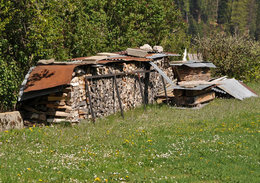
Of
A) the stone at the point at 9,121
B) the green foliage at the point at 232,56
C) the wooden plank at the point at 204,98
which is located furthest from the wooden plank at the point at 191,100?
the green foliage at the point at 232,56

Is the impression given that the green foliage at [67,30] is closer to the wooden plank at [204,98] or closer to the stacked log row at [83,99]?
the stacked log row at [83,99]

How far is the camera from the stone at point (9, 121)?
39.5ft

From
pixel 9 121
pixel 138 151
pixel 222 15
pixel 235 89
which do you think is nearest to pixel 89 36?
pixel 9 121

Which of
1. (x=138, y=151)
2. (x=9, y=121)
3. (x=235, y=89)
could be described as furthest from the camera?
(x=235, y=89)

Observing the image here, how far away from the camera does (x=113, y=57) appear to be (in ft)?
55.6

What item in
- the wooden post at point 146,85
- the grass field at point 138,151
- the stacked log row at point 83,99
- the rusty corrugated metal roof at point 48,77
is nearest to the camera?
the grass field at point 138,151

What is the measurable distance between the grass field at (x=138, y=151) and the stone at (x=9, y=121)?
787 millimetres

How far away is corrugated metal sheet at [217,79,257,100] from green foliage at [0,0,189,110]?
26.8 ft

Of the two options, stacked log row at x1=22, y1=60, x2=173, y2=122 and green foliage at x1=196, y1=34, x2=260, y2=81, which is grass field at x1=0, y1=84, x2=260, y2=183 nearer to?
stacked log row at x1=22, y1=60, x2=173, y2=122

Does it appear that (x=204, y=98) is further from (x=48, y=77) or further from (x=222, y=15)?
(x=222, y=15)

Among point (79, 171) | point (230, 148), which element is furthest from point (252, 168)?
point (79, 171)

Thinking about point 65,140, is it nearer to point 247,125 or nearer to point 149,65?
point 247,125

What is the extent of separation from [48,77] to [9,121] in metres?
2.54

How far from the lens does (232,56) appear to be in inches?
1174
